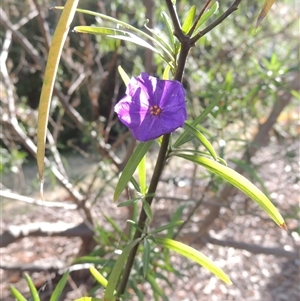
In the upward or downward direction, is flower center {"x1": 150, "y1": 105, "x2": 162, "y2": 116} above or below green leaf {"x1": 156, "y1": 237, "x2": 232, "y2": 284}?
above

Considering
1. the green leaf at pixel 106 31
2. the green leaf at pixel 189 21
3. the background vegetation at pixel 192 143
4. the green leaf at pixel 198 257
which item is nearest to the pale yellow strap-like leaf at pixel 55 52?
the green leaf at pixel 106 31

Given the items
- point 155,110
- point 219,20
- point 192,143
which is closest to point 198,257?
point 155,110

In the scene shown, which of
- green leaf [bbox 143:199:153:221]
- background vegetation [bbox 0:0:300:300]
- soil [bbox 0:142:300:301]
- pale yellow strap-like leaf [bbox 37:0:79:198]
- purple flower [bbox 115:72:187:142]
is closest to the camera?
pale yellow strap-like leaf [bbox 37:0:79:198]

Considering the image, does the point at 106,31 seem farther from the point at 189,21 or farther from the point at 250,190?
the point at 250,190

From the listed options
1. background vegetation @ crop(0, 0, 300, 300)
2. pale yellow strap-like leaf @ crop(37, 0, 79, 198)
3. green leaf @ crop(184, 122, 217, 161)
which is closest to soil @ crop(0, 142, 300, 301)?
background vegetation @ crop(0, 0, 300, 300)

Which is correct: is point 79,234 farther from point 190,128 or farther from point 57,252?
point 190,128

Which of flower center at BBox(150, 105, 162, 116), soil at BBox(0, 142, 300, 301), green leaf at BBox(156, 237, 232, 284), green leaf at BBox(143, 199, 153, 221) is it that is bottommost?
green leaf at BBox(156, 237, 232, 284)

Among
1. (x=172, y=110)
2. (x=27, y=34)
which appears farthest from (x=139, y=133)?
(x=27, y=34)

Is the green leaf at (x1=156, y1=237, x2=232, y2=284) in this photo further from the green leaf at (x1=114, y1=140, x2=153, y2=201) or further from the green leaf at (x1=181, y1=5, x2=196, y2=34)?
the green leaf at (x1=181, y1=5, x2=196, y2=34)

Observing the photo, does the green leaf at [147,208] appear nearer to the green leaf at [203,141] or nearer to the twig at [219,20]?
the green leaf at [203,141]
